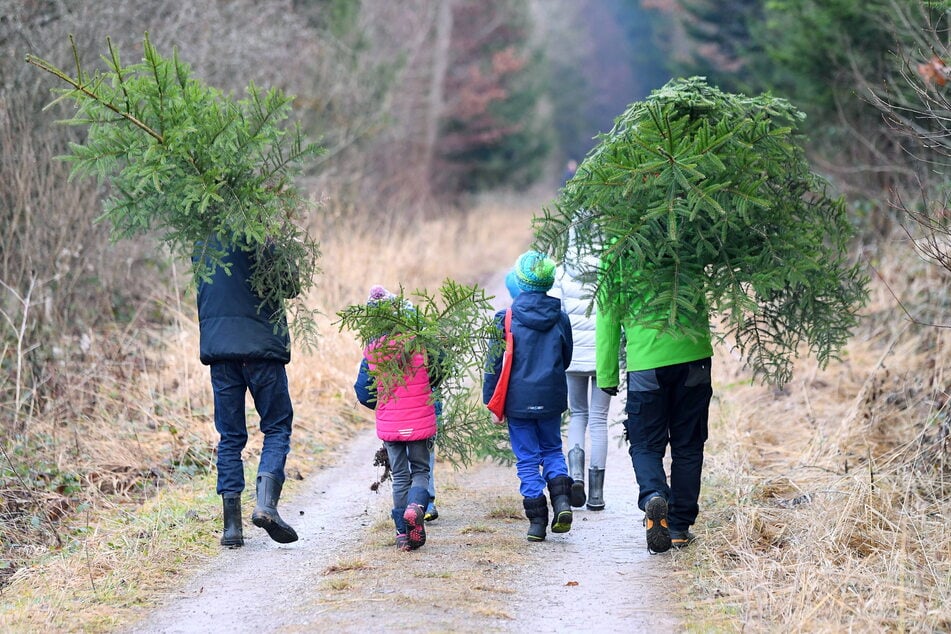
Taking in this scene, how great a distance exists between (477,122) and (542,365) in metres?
23.7

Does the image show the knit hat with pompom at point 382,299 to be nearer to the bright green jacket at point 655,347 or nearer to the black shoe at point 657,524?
the bright green jacket at point 655,347

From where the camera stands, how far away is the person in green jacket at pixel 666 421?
18.3ft

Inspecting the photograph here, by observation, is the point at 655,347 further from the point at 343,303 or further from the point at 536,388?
the point at 343,303

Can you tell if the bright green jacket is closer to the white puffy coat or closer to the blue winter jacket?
the blue winter jacket

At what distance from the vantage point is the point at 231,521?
6.00m

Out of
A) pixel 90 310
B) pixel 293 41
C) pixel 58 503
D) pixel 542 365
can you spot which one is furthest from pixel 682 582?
pixel 293 41

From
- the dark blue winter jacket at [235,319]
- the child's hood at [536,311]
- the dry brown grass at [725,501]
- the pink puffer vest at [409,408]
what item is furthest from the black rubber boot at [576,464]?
the dark blue winter jacket at [235,319]

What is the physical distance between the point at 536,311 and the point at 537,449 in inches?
33.1

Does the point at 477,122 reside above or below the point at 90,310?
above

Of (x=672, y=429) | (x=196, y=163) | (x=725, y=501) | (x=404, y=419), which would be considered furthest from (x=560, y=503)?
(x=196, y=163)

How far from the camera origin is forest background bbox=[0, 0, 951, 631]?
5.45m

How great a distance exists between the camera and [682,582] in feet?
16.8

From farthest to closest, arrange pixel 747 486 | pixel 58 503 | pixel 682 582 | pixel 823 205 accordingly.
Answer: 1. pixel 58 503
2. pixel 747 486
3. pixel 823 205
4. pixel 682 582

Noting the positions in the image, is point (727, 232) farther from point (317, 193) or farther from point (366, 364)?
point (317, 193)
